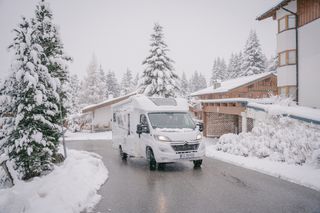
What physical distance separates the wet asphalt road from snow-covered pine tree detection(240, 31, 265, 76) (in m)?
44.0

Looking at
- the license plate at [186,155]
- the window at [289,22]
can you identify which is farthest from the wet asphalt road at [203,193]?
the window at [289,22]

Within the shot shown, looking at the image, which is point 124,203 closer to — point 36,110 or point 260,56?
point 36,110

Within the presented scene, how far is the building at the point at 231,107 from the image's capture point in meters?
17.9

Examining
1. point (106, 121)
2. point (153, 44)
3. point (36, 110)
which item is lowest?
point (106, 121)

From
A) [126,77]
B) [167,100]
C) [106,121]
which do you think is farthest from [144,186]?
[126,77]

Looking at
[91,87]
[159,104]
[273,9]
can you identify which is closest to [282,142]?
[159,104]

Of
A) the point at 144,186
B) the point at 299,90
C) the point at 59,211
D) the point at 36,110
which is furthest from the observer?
the point at 299,90

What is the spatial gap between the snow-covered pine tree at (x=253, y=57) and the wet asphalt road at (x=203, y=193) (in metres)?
44.0

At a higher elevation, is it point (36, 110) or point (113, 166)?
point (36, 110)

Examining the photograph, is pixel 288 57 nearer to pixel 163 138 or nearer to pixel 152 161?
pixel 163 138

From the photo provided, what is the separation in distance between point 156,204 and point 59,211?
2.06 metres

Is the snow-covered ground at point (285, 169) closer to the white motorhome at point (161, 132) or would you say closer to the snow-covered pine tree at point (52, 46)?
the white motorhome at point (161, 132)

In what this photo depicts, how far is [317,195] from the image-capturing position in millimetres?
6340

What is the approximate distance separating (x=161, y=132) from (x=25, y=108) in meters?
4.72
